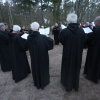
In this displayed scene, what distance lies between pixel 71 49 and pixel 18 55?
192cm

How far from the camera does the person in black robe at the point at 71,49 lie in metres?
3.06

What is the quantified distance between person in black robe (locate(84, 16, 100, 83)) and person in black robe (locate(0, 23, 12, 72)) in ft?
10.6

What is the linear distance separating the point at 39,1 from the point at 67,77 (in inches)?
641

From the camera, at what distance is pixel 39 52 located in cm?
344

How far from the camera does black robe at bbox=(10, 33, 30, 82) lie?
3832 mm

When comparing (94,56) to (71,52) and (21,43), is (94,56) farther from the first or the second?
(21,43)

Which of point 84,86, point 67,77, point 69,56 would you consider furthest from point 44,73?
point 84,86

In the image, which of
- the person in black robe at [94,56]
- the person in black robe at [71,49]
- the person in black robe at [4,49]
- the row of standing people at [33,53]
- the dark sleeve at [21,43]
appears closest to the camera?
the person in black robe at [71,49]

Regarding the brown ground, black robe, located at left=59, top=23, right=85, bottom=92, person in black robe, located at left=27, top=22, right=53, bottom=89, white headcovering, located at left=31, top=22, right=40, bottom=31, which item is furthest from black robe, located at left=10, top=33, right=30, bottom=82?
black robe, located at left=59, top=23, right=85, bottom=92

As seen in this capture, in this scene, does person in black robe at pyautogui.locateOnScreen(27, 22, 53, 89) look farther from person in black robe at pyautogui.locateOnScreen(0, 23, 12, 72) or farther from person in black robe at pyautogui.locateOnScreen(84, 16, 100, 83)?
person in black robe at pyautogui.locateOnScreen(0, 23, 12, 72)

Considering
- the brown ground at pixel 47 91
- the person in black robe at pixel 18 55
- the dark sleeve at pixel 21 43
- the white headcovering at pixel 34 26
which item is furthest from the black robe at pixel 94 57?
the person in black robe at pixel 18 55

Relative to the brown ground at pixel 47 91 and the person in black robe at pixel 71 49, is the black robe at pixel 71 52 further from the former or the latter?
the brown ground at pixel 47 91

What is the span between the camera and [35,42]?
3.36 m

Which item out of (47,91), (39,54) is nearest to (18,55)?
(39,54)
